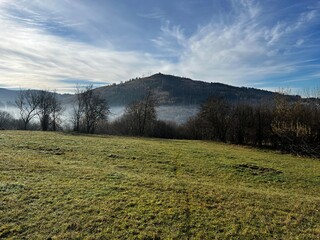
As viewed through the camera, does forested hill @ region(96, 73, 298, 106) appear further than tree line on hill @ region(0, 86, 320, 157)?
Yes

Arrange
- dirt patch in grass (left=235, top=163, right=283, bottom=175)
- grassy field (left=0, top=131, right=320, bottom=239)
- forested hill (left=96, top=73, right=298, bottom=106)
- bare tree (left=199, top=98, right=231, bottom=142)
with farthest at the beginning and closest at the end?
1. forested hill (left=96, top=73, right=298, bottom=106)
2. bare tree (left=199, top=98, right=231, bottom=142)
3. dirt patch in grass (left=235, top=163, right=283, bottom=175)
4. grassy field (left=0, top=131, right=320, bottom=239)

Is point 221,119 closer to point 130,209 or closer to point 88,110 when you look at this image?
point 88,110

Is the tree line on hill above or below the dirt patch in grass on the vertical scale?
above

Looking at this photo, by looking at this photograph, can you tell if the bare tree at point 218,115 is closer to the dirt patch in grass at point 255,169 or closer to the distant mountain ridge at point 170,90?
the dirt patch in grass at point 255,169

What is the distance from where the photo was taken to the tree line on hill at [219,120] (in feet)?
135

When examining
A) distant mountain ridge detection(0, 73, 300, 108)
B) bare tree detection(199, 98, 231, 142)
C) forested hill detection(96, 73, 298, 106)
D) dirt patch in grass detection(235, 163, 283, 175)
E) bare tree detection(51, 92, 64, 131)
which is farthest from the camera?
forested hill detection(96, 73, 298, 106)

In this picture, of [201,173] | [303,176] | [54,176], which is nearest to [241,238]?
[54,176]

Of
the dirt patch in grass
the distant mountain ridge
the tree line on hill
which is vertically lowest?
the dirt patch in grass

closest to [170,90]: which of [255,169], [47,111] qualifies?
[47,111]

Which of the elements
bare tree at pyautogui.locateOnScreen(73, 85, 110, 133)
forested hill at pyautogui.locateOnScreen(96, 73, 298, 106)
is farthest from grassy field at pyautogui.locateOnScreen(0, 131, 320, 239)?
forested hill at pyautogui.locateOnScreen(96, 73, 298, 106)

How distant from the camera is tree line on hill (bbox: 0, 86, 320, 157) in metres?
41.0

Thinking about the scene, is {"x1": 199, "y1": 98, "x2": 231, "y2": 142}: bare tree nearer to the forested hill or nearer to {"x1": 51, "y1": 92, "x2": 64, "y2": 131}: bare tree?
{"x1": 51, "y1": 92, "x2": 64, "y2": 131}: bare tree

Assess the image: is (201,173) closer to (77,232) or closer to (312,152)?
(77,232)

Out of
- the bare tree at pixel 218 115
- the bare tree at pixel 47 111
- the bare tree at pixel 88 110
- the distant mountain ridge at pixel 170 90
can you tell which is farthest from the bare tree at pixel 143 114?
the distant mountain ridge at pixel 170 90
